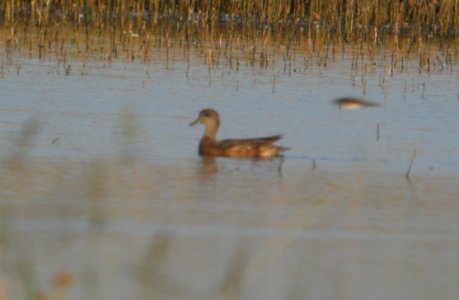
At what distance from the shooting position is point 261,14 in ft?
57.1

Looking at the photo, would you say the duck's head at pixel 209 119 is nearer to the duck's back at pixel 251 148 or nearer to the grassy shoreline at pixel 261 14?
the duck's back at pixel 251 148

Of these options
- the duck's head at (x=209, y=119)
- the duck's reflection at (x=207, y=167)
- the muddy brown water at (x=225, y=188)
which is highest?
the duck's head at (x=209, y=119)

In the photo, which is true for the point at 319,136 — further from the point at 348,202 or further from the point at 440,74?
the point at 440,74

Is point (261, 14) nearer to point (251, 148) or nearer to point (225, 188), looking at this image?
point (251, 148)

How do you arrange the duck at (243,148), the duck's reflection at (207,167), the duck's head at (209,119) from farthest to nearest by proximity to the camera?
the duck's head at (209,119), the duck at (243,148), the duck's reflection at (207,167)

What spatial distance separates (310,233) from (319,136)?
3.14 m

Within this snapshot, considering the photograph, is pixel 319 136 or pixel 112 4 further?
pixel 112 4

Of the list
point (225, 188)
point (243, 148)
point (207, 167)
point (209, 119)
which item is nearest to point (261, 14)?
point (209, 119)

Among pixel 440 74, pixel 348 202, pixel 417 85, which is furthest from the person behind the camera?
pixel 440 74

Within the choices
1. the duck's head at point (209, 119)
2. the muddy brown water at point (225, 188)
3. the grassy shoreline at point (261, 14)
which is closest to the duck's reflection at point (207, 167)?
the muddy brown water at point (225, 188)

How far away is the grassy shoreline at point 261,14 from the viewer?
16562mm

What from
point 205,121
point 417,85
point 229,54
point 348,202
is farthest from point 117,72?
point 348,202

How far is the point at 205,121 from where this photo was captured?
29.2 ft

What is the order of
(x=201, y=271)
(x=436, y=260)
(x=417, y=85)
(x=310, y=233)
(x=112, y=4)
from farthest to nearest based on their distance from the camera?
1. (x=112, y=4)
2. (x=417, y=85)
3. (x=310, y=233)
4. (x=436, y=260)
5. (x=201, y=271)
